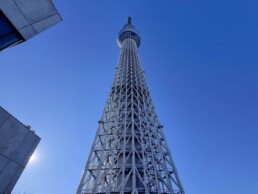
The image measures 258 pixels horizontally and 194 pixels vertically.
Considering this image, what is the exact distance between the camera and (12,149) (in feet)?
37.7

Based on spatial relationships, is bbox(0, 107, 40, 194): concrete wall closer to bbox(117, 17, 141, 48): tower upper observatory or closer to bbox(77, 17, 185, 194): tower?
bbox(77, 17, 185, 194): tower

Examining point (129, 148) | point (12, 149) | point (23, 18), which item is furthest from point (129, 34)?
point (12, 149)

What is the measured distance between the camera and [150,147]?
77.7 feet

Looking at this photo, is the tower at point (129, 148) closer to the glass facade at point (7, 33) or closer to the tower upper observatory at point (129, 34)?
the glass facade at point (7, 33)

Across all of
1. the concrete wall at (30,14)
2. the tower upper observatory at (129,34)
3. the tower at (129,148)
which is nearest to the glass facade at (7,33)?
the concrete wall at (30,14)

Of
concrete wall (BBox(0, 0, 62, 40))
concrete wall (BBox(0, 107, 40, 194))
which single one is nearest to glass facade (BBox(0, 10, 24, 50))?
concrete wall (BBox(0, 0, 62, 40))

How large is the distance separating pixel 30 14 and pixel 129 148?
17804mm

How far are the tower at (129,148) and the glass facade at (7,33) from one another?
14.8 meters

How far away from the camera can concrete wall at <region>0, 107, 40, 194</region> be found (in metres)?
10.8

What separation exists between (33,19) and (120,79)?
2606 centimetres

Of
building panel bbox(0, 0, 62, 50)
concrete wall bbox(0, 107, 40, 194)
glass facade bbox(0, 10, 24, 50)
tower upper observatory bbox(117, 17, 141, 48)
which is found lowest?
concrete wall bbox(0, 107, 40, 194)

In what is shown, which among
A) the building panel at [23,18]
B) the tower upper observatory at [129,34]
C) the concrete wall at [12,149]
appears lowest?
the concrete wall at [12,149]

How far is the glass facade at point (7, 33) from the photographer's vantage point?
32.8 feet

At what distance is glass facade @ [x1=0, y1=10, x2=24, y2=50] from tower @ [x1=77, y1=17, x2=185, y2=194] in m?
14.8
